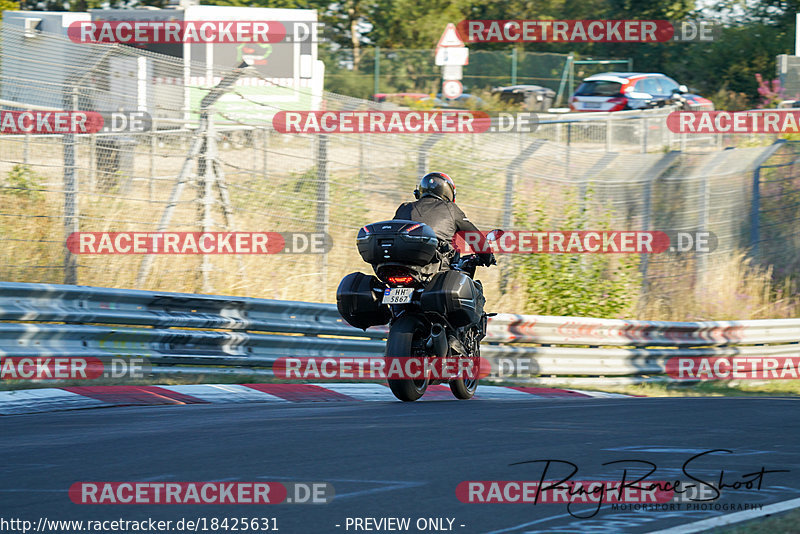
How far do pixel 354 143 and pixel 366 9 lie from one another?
1346 inches

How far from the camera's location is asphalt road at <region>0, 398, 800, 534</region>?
14.8 ft

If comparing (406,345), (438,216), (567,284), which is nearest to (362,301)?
(406,345)

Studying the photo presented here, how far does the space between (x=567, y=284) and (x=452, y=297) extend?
6.94 m

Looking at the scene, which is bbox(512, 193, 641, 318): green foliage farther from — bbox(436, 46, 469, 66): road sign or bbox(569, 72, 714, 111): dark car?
bbox(569, 72, 714, 111): dark car

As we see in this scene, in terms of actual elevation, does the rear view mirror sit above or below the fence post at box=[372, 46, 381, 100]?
below

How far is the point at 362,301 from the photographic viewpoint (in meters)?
8.58

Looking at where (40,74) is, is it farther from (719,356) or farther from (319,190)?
(719,356)

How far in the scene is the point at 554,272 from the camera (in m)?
Result: 14.9

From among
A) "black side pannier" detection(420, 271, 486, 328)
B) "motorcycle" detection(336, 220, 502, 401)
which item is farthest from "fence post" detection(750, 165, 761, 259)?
"black side pannier" detection(420, 271, 486, 328)

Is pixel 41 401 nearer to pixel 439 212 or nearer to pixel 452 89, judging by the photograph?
pixel 439 212

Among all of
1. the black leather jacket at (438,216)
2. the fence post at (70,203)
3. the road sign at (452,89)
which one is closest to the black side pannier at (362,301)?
the black leather jacket at (438,216)

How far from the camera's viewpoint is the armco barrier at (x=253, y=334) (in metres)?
8.96

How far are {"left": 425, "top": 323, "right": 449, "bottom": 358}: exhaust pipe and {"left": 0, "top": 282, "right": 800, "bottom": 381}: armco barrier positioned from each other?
2.26 meters

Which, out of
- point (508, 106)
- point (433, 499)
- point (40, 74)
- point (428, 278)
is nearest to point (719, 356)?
point (428, 278)
